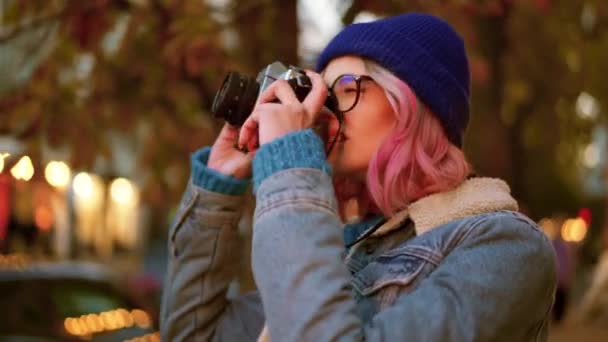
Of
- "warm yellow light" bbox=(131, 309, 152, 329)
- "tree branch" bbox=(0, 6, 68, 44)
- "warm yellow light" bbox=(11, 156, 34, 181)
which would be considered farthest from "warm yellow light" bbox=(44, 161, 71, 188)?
"warm yellow light" bbox=(131, 309, 152, 329)

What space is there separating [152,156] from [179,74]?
1.52m

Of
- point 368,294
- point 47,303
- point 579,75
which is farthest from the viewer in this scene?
point 579,75

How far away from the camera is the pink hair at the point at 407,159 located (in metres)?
1.91

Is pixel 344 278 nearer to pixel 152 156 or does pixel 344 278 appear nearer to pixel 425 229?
pixel 425 229

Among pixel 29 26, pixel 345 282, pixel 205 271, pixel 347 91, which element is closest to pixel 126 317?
pixel 29 26

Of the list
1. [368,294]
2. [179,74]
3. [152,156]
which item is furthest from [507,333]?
[152,156]

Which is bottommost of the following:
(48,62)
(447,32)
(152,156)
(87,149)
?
(152,156)

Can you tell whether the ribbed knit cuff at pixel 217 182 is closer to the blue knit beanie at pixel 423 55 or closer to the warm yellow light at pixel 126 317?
the blue knit beanie at pixel 423 55

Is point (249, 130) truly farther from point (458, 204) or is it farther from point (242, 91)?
point (458, 204)

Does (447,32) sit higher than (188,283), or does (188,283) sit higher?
(447,32)

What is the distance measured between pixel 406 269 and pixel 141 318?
4.99 metres

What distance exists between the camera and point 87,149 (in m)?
5.17

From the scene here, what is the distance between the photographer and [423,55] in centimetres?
196

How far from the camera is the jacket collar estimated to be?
185cm
